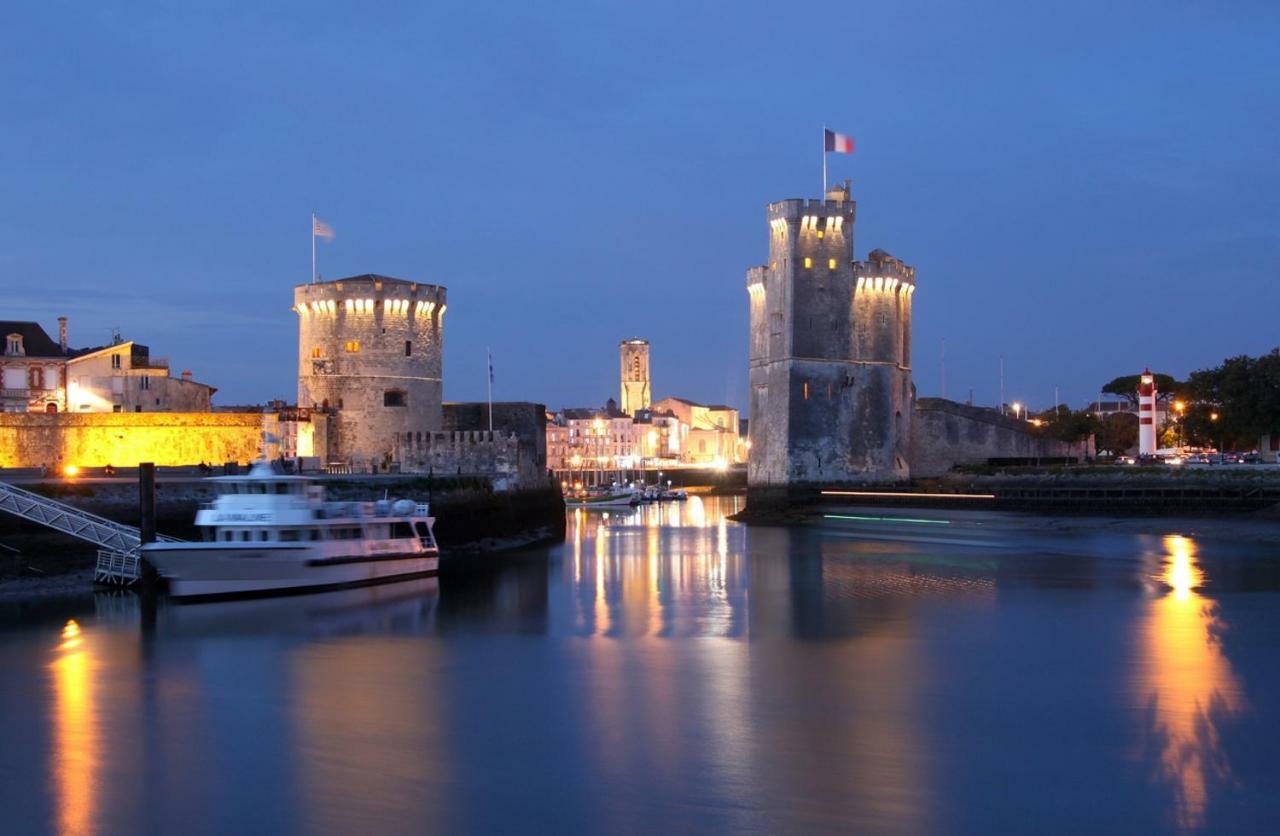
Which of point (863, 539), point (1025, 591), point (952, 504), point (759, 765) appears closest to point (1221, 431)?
point (952, 504)

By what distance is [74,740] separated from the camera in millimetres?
14852

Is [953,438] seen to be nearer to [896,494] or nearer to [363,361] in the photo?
[896,494]

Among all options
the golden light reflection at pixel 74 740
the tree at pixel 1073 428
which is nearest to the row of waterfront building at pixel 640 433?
the tree at pixel 1073 428

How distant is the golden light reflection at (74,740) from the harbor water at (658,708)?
0.13 ft

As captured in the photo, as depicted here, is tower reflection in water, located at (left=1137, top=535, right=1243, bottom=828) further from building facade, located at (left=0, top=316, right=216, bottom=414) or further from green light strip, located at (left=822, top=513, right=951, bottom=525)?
building facade, located at (left=0, top=316, right=216, bottom=414)

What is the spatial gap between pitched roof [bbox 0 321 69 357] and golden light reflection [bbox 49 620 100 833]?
2654cm

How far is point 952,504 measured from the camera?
155ft

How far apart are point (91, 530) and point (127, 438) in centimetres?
1234

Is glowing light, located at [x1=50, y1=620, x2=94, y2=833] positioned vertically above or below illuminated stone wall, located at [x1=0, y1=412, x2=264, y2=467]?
below

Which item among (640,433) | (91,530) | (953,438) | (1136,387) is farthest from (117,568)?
(640,433)

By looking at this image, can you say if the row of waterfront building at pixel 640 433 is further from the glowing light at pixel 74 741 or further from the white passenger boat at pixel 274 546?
the glowing light at pixel 74 741

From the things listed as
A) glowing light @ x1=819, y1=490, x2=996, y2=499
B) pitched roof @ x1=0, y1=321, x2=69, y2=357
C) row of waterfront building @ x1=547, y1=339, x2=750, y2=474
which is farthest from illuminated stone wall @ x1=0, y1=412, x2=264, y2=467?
row of waterfront building @ x1=547, y1=339, x2=750, y2=474

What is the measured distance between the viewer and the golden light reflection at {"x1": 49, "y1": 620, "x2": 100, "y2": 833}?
12.5 m

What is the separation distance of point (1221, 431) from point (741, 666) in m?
45.8
